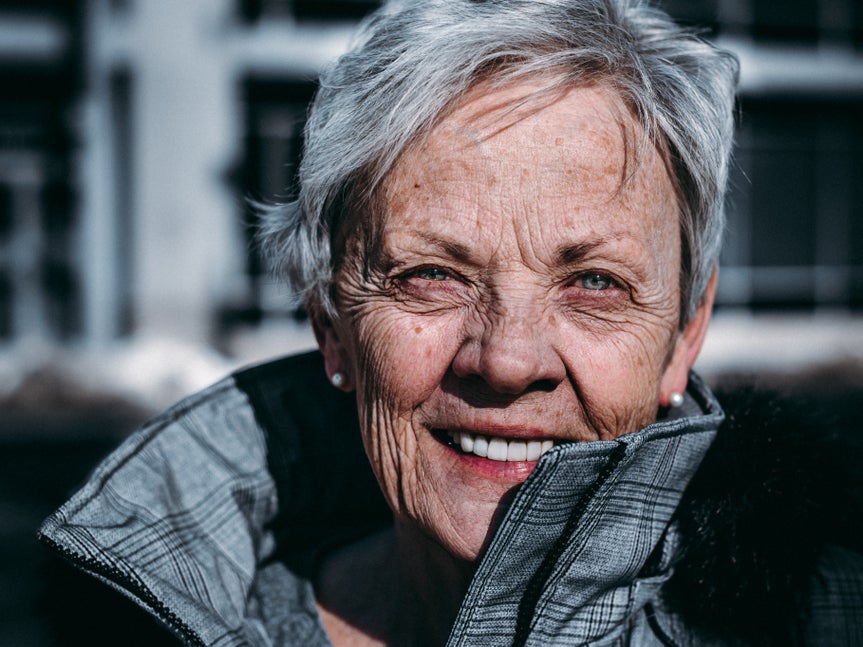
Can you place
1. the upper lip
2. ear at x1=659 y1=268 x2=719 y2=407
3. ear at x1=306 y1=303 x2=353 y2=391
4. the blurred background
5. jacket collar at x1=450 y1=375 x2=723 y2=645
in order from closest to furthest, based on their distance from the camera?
jacket collar at x1=450 y1=375 x2=723 y2=645 → the upper lip → ear at x1=659 y1=268 x2=719 y2=407 → ear at x1=306 y1=303 x2=353 y2=391 → the blurred background

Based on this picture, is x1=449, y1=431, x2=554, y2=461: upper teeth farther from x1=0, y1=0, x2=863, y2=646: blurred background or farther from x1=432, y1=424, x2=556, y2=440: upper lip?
x1=0, y1=0, x2=863, y2=646: blurred background

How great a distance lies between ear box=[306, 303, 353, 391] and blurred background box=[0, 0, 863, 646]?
20.9ft

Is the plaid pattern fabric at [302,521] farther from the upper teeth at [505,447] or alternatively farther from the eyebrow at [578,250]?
the eyebrow at [578,250]

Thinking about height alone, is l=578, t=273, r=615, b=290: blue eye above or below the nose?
above

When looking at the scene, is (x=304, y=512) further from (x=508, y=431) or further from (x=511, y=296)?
(x=511, y=296)

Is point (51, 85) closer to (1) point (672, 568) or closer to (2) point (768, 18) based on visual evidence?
(2) point (768, 18)

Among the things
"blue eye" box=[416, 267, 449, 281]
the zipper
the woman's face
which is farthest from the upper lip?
the zipper

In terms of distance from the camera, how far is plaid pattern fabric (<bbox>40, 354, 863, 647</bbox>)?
1.26 meters

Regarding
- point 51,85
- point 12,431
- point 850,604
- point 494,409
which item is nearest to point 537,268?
point 494,409

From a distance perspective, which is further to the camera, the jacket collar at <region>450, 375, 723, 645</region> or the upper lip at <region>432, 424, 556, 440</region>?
the upper lip at <region>432, 424, 556, 440</region>

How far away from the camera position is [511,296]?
4.28ft

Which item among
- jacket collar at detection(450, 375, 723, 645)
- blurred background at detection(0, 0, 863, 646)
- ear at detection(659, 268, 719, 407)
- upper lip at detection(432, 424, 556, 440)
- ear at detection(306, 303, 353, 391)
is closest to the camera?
jacket collar at detection(450, 375, 723, 645)

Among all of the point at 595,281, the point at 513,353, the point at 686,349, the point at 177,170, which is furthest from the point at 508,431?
the point at 177,170

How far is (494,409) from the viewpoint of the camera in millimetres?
1325
